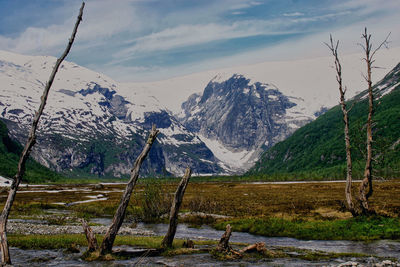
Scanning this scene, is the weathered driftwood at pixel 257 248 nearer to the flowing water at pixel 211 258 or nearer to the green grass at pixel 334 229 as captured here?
the flowing water at pixel 211 258

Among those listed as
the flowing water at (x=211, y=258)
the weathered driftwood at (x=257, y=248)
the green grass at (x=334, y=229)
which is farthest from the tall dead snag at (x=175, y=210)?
the green grass at (x=334, y=229)

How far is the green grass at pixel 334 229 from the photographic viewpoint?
42.5 meters

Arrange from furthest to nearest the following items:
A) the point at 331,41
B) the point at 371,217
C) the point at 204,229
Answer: the point at 204,229 → the point at 331,41 → the point at 371,217

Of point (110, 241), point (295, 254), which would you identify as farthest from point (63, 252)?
point (295, 254)

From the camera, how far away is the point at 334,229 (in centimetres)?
4588

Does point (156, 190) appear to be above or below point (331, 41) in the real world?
below

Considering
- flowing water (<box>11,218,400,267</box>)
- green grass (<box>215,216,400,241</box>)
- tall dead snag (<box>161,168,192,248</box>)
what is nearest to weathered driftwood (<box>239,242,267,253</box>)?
flowing water (<box>11,218,400,267</box>)

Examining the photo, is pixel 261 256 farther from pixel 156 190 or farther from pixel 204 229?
pixel 156 190

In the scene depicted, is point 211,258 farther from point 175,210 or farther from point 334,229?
point 334,229

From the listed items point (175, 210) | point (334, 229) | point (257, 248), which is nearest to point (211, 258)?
point (257, 248)

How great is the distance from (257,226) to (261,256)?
66.9ft

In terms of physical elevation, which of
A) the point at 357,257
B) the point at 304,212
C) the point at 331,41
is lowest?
the point at 304,212

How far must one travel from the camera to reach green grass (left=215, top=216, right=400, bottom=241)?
42.5m

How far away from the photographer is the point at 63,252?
33438 millimetres
